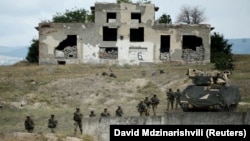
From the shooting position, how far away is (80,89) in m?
38.5

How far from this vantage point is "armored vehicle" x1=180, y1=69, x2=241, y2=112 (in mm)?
24656

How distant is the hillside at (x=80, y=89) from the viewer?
3322cm

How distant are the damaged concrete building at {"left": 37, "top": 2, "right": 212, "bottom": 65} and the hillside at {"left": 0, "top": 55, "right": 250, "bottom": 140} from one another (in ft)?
14.9

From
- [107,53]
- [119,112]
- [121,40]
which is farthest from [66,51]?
[119,112]

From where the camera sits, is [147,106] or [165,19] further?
[165,19]

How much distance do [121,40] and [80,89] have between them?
13.0 meters

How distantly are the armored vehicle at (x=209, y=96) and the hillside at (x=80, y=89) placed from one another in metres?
4.36

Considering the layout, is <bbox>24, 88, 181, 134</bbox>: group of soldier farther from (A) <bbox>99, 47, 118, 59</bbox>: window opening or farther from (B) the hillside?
(A) <bbox>99, 47, 118, 59</bbox>: window opening

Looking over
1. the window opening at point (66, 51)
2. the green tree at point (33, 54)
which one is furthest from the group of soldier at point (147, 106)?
the green tree at point (33, 54)

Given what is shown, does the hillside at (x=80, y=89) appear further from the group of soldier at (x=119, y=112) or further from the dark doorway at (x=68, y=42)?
the dark doorway at (x=68, y=42)

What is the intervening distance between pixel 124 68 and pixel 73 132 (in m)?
22.1

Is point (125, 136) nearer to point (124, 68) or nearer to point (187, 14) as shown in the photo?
point (124, 68)

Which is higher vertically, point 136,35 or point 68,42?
→ point 136,35

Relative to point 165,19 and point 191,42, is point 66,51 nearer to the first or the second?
point 191,42
